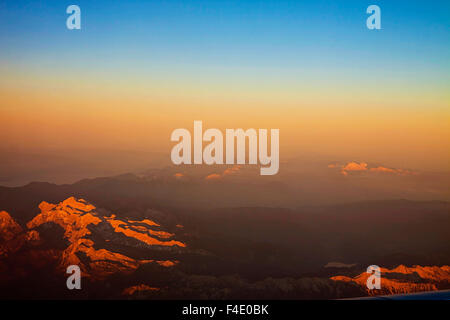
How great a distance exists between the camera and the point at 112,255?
964 cm

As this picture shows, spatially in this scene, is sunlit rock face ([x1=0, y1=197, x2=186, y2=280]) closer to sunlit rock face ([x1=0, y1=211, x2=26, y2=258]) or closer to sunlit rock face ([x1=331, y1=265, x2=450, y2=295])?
sunlit rock face ([x1=0, y1=211, x2=26, y2=258])

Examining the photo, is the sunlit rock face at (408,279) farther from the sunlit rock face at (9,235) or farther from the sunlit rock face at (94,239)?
the sunlit rock face at (9,235)

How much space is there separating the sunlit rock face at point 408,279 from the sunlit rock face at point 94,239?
459 cm

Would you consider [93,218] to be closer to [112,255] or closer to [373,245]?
[112,255]

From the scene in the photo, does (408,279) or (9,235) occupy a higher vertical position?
(9,235)

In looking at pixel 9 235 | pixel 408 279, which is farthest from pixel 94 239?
pixel 408 279

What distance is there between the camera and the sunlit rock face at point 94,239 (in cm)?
949

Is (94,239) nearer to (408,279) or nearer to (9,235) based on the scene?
(9,235)

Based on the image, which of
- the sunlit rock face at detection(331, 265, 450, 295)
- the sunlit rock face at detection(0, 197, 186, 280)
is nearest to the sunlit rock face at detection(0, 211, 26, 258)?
the sunlit rock face at detection(0, 197, 186, 280)

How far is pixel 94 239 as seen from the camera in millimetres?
10062

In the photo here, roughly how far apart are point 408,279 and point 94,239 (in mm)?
8112

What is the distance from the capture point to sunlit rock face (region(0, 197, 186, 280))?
9487mm

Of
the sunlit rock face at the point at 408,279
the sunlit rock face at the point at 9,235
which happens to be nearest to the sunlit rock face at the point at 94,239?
the sunlit rock face at the point at 9,235
